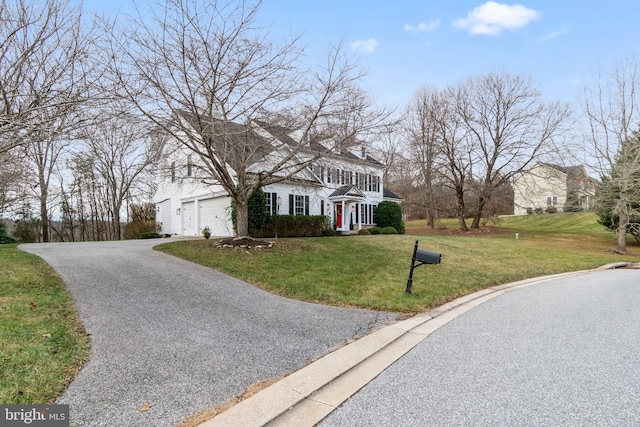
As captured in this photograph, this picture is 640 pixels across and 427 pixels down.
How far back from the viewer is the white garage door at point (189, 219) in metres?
20.5

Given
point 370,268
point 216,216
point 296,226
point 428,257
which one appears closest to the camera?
point 428,257

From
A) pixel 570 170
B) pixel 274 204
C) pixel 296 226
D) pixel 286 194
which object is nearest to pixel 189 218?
pixel 274 204

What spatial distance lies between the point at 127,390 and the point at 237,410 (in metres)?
1.04

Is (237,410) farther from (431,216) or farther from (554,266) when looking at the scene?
(431,216)

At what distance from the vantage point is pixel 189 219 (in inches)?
827

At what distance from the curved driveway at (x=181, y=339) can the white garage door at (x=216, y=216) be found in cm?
1017

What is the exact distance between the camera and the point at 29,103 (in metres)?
5.09

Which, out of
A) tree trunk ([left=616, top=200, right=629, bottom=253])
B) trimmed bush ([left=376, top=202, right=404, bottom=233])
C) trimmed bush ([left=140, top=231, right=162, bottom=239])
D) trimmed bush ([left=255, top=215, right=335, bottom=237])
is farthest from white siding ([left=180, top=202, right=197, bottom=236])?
tree trunk ([left=616, top=200, right=629, bottom=253])

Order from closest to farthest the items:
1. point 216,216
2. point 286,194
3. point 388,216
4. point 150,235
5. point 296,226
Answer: point 296,226
point 216,216
point 286,194
point 150,235
point 388,216

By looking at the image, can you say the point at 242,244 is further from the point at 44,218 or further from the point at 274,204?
the point at 44,218

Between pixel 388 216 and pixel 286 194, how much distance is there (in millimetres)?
9083

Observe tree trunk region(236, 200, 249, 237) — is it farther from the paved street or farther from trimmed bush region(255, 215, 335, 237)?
the paved street

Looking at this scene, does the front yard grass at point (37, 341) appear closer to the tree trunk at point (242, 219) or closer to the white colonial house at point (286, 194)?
A: the white colonial house at point (286, 194)

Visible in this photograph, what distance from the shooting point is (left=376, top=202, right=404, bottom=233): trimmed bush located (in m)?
24.7
